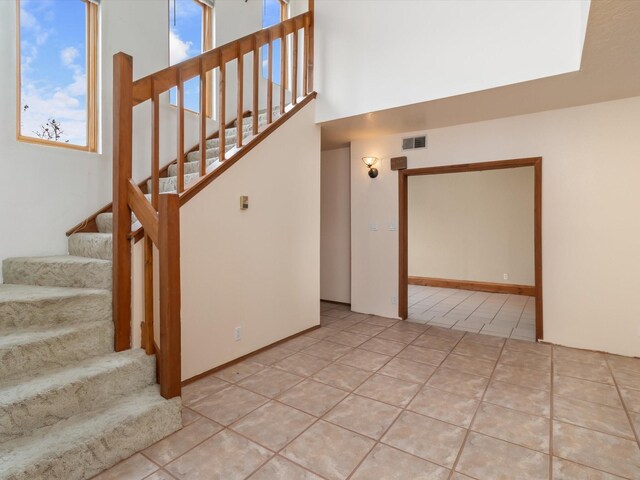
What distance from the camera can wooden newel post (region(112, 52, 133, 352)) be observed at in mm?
2289

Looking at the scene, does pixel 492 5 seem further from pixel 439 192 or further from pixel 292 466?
pixel 439 192

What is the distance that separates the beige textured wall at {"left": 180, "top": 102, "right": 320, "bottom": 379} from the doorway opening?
A: 1.35 metres

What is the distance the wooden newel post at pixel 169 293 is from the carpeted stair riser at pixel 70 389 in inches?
8.1

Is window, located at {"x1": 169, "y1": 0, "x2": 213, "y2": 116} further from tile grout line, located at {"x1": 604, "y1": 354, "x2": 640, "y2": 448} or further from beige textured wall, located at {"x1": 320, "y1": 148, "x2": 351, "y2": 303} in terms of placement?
tile grout line, located at {"x1": 604, "y1": 354, "x2": 640, "y2": 448}

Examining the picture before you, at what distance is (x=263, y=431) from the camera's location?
84.0 inches

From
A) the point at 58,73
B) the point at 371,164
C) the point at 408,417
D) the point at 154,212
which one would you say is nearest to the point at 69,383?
the point at 154,212

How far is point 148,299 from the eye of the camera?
2324 millimetres

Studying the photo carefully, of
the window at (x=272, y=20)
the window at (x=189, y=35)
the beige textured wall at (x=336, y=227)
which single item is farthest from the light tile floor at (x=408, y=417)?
the window at (x=272, y=20)

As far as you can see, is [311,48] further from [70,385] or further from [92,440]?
[92,440]

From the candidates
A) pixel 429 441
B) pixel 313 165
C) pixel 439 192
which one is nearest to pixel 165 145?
pixel 313 165

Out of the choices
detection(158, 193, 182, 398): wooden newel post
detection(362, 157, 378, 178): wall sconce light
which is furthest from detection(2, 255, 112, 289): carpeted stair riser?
detection(362, 157, 378, 178): wall sconce light

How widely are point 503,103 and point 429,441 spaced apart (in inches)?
122

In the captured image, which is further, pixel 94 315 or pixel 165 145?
pixel 165 145

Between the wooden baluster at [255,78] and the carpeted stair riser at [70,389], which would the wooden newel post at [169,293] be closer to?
the carpeted stair riser at [70,389]
